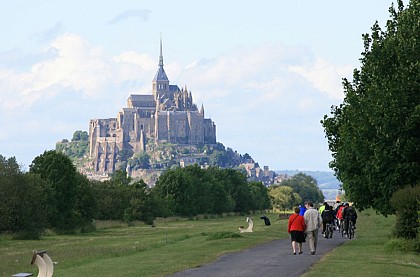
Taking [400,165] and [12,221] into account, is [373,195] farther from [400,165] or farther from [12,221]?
[12,221]

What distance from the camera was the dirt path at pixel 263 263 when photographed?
1170 inches

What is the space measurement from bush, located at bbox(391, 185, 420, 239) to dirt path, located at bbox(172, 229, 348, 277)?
2.98m

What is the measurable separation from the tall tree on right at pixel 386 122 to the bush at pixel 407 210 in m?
1.91

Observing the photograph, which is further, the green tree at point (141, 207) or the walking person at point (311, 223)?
the green tree at point (141, 207)

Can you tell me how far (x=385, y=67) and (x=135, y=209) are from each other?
6637 centimetres

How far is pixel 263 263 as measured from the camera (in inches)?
1325

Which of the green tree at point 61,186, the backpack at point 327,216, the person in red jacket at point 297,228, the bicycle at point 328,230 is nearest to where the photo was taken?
the person in red jacket at point 297,228

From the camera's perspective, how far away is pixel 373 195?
47.7m

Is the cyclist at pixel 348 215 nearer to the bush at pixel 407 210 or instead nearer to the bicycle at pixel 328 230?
the bicycle at pixel 328 230

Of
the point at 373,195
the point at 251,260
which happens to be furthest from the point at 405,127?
the point at 251,260

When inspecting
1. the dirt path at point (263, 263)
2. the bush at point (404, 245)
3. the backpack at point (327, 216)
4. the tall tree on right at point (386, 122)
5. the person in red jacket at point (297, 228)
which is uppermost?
the tall tree on right at point (386, 122)

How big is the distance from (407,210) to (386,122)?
4.09 metres

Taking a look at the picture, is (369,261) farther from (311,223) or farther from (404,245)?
(404,245)

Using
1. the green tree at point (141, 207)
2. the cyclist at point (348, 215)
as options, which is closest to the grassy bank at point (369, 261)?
the cyclist at point (348, 215)
